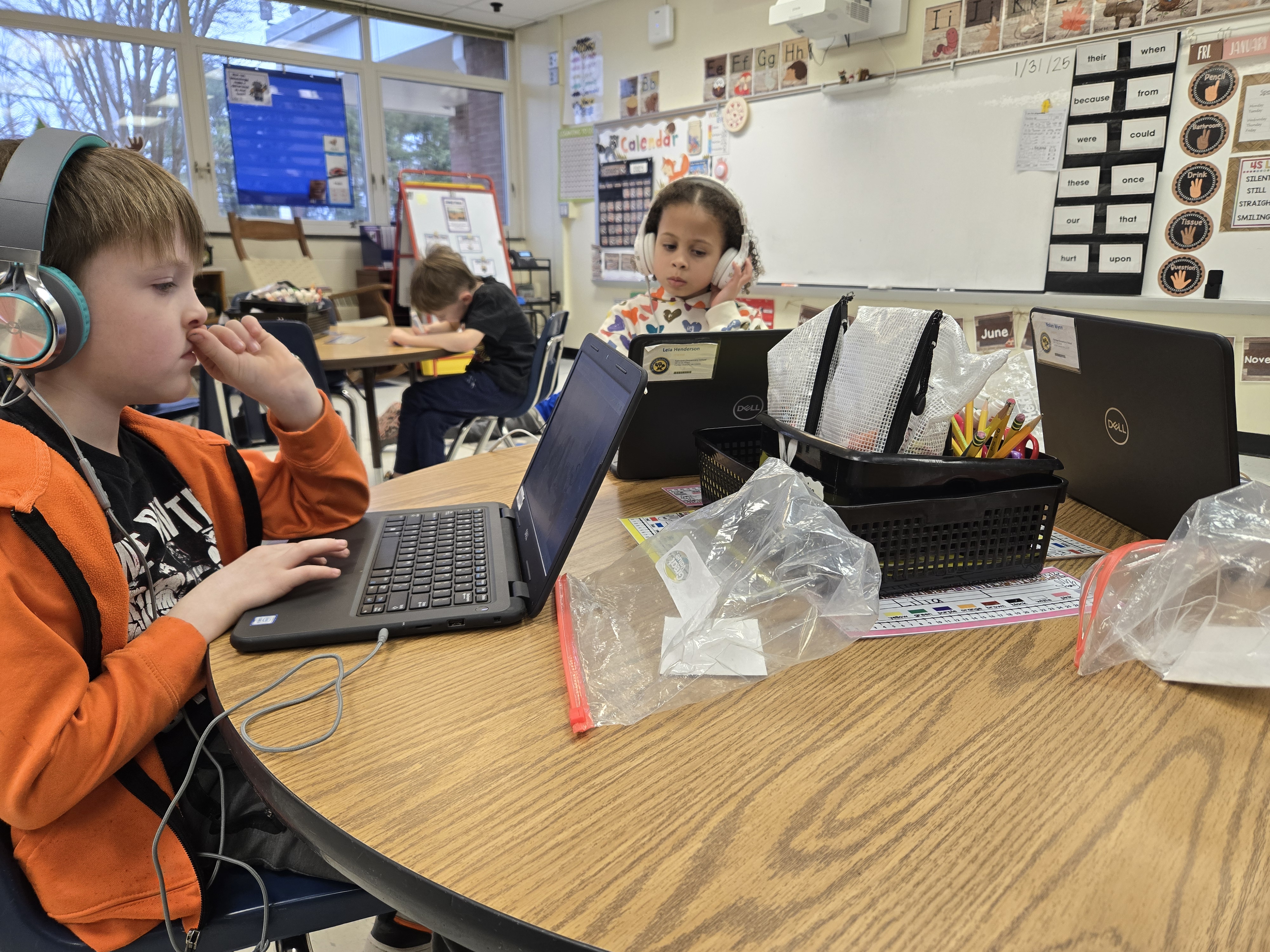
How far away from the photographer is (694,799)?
49cm

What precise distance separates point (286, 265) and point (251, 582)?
216 inches

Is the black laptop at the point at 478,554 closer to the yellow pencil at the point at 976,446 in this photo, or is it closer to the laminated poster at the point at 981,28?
the yellow pencil at the point at 976,446

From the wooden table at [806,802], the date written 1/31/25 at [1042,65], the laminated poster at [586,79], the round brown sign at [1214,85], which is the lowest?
the wooden table at [806,802]

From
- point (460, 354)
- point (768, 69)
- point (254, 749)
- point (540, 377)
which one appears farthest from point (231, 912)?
point (768, 69)

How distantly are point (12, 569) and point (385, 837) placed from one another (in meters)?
0.37

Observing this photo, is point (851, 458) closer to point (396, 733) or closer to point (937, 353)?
point (937, 353)

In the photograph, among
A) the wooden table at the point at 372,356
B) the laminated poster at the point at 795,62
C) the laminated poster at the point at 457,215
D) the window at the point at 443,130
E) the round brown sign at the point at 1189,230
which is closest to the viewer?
the wooden table at the point at 372,356

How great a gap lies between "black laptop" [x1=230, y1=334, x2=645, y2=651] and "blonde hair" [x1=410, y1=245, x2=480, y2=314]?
8.39 feet

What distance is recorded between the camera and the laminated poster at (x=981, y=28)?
3.44 meters

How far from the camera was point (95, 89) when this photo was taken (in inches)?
199

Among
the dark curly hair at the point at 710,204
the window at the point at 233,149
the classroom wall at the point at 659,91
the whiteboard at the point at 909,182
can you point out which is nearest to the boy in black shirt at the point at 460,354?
the dark curly hair at the point at 710,204

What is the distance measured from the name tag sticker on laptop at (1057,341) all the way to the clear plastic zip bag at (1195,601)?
0.34 m

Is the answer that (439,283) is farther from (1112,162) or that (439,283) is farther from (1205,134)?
(1205,134)

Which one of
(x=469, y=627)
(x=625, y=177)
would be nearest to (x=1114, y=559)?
(x=469, y=627)
